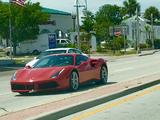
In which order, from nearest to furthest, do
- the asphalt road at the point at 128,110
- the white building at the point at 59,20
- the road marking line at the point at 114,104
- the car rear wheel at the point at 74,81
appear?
the asphalt road at the point at 128,110 < the road marking line at the point at 114,104 < the car rear wheel at the point at 74,81 < the white building at the point at 59,20

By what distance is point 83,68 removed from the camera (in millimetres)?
18781

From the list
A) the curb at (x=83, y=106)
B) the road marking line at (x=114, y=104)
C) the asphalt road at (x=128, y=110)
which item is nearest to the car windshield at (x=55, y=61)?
the curb at (x=83, y=106)

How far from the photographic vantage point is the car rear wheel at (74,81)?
17.6 metres

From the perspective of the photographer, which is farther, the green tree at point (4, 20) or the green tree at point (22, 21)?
the green tree at point (22, 21)

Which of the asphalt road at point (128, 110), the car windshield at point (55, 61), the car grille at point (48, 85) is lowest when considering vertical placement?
the asphalt road at point (128, 110)

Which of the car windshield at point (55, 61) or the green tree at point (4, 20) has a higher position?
the green tree at point (4, 20)

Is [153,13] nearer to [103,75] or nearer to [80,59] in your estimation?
[103,75]

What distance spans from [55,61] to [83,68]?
1.02m

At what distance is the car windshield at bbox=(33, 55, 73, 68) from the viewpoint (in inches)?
719

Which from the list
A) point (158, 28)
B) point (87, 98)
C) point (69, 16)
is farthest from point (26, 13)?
point (87, 98)

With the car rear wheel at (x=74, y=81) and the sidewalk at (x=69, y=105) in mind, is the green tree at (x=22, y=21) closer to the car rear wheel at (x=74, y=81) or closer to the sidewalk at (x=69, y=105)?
the car rear wheel at (x=74, y=81)

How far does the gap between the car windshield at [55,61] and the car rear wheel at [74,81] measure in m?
0.63

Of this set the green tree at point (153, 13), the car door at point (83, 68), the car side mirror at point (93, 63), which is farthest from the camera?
the green tree at point (153, 13)

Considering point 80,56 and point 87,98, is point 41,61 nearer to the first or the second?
point 80,56
